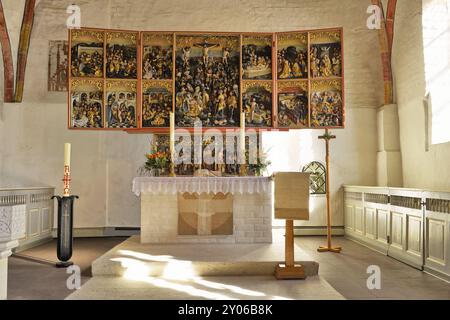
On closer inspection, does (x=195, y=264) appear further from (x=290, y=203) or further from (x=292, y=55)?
(x=292, y=55)

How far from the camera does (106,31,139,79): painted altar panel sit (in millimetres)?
8961

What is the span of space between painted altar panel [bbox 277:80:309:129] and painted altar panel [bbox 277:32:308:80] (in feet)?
0.63

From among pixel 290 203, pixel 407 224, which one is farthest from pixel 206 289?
pixel 407 224

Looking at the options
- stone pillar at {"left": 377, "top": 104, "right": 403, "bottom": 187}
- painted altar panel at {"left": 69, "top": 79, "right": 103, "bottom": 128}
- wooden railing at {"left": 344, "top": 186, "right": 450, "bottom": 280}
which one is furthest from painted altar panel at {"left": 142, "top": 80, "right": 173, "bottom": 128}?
stone pillar at {"left": 377, "top": 104, "right": 403, "bottom": 187}

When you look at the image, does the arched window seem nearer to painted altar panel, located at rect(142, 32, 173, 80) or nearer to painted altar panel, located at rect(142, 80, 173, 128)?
painted altar panel, located at rect(142, 80, 173, 128)

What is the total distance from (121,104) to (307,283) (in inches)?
211

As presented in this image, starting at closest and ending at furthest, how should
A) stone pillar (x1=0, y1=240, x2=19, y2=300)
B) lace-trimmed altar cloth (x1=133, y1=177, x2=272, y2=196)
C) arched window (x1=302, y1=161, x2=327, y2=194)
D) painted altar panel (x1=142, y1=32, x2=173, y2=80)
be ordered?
stone pillar (x1=0, y1=240, x2=19, y2=300)
lace-trimmed altar cloth (x1=133, y1=177, x2=272, y2=196)
painted altar panel (x1=142, y1=32, x2=173, y2=80)
arched window (x1=302, y1=161, x2=327, y2=194)

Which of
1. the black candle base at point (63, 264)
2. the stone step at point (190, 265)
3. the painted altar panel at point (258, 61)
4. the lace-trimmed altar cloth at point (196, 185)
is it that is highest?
the painted altar panel at point (258, 61)

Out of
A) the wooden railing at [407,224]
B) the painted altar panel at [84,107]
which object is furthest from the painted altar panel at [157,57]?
the wooden railing at [407,224]

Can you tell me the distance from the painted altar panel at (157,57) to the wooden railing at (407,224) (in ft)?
18.3

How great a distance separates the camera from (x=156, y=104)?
362 inches

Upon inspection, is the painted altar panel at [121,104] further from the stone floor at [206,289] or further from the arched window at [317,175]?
the arched window at [317,175]

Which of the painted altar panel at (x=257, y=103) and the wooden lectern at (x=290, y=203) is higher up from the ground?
the painted altar panel at (x=257, y=103)

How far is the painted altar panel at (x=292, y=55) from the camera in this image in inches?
360
